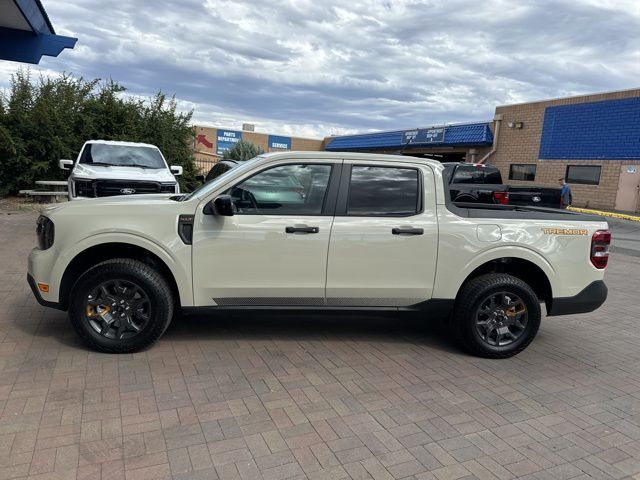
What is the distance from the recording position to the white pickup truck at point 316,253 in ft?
13.7

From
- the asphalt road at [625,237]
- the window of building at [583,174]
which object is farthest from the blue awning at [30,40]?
the window of building at [583,174]

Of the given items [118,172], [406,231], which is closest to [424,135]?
[118,172]

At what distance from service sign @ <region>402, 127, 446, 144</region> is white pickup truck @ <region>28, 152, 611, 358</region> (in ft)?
85.0

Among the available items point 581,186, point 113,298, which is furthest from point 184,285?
point 581,186

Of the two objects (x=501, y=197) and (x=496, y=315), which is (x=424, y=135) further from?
(x=496, y=315)

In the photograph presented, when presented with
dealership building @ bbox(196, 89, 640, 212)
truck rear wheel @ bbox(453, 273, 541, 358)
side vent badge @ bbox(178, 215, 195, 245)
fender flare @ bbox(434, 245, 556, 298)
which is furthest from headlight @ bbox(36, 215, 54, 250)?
dealership building @ bbox(196, 89, 640, 212)

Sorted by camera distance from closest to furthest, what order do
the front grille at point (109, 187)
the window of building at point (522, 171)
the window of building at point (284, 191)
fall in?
the window of building at point (284, 191), the front grille at point (109, 187), the window of building at point (522, 171)

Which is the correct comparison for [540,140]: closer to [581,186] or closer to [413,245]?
[581,186]

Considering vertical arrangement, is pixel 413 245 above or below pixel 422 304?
above

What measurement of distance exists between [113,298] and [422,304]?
2.71 meters

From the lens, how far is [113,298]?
4.19 metres

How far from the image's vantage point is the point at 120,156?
430 inches

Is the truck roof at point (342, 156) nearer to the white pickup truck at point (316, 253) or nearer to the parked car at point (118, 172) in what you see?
the white pickup truck at point (316, 253)

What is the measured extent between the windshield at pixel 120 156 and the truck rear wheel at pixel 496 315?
27.4 feet
